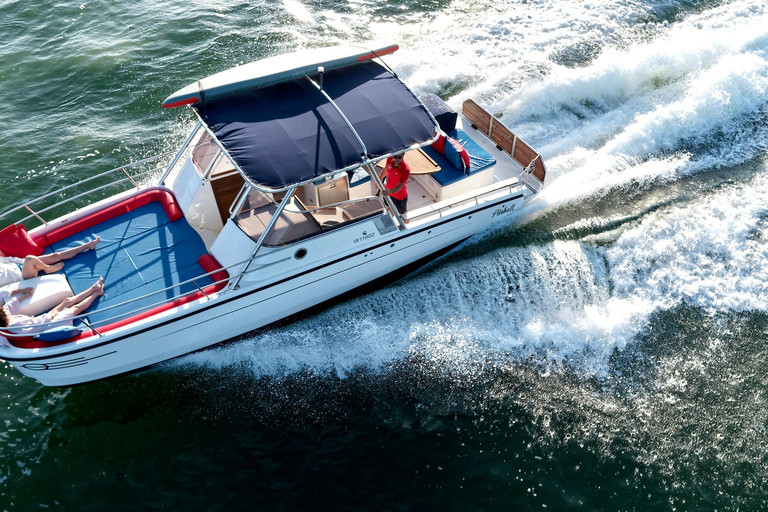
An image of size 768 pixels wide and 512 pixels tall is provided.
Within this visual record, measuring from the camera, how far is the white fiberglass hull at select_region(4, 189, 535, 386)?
8.42 metres

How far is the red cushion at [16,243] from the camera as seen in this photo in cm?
912

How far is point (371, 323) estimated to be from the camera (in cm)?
1012

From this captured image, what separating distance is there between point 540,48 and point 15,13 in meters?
16.2

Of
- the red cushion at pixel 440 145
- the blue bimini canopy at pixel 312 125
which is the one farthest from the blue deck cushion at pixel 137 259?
the red cushion at pixel 440 145

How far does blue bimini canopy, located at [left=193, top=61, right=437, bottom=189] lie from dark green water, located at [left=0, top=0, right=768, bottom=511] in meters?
2.97

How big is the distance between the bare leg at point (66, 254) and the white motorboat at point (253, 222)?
4.2 inches

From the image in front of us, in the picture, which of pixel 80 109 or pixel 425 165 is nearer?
pixel 425 165

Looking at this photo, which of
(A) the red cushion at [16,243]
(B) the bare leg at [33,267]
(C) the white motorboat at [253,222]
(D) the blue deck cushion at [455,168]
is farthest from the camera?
(D) the blue deck cushion at [455,168]

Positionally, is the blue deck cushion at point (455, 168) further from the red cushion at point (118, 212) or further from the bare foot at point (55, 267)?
the bare foot at point (55, 267)

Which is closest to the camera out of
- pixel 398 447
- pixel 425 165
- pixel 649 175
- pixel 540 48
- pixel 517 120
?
pixel 398 447

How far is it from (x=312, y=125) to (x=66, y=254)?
463 cm

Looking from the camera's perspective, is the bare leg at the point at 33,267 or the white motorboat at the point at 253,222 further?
the bare leg at the point at 33,267

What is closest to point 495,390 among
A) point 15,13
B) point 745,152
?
point 745,152

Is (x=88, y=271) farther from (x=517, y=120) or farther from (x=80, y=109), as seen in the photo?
(x=517, y=120)
